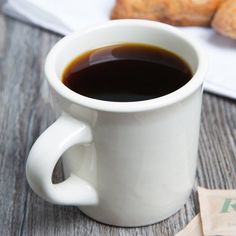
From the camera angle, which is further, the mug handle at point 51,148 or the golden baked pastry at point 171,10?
the golden baked pastry at point 171,10

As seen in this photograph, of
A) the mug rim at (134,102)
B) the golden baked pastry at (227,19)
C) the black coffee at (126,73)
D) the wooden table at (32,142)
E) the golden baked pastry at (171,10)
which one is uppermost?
the mug rim at (134,102)

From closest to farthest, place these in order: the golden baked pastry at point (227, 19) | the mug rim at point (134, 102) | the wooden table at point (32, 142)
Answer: the mug rim at point (134, 102), the wooden table at point (32, 142), the golden baked pastry at point (227, 19)

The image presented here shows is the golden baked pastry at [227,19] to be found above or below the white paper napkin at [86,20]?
above

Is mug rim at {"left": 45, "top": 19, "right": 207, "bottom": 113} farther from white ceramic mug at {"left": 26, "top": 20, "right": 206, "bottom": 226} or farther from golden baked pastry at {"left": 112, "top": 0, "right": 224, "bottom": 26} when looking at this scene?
golden baked pastry at {"left": 112, "top": 0, "right": 224, "bottom": 26}

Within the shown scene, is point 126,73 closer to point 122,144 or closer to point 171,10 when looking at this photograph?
point 122,144

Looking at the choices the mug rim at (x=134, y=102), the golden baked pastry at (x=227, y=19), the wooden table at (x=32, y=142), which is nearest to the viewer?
the mug rim at (x=134, y=102)

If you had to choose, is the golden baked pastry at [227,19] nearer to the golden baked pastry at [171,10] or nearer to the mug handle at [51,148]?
the golden baked pastry at [171,10]

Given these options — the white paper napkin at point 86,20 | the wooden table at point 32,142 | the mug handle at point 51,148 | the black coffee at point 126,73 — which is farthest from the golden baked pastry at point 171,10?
the mug handle at point 51,148
